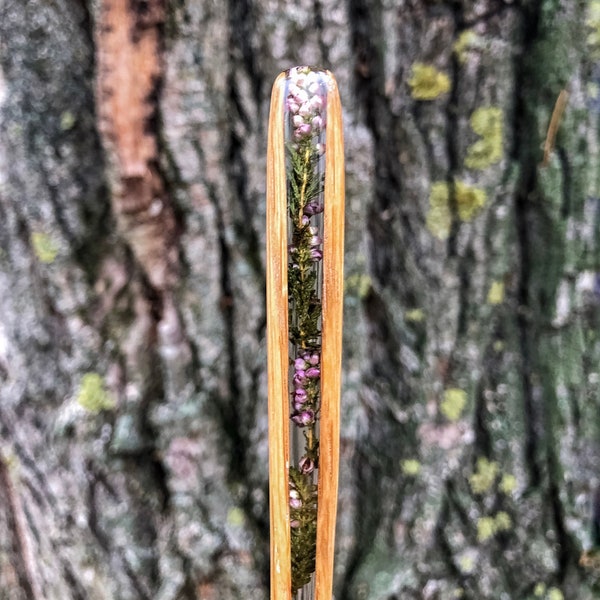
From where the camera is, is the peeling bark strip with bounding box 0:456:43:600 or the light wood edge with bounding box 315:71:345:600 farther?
the peeling bark strip with bounding box 0:456:43:600

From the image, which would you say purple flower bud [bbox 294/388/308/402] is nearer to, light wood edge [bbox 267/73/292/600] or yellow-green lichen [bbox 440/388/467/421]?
light wood edge [bbox 267/73/292/600]

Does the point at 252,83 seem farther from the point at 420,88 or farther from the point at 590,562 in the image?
the point at 590,562

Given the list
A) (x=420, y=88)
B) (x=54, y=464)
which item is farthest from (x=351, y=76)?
(x=54, y=464)

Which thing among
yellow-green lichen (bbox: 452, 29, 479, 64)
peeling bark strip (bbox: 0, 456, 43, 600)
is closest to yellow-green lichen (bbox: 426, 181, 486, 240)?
yellow-green lichen (bbox: 452, 29, 479, 64)

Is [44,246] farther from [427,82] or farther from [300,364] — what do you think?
[427,82]

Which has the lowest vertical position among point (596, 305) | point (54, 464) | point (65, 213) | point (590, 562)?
point (590, 562)

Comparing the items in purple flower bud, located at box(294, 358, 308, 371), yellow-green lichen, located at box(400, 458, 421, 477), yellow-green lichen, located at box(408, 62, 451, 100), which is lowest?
yellow-green lichen, located at box(400, 458, 421, 477)

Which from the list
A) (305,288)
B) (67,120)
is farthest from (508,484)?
(67,120)
